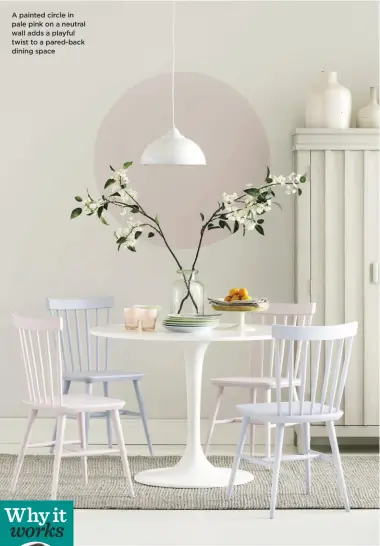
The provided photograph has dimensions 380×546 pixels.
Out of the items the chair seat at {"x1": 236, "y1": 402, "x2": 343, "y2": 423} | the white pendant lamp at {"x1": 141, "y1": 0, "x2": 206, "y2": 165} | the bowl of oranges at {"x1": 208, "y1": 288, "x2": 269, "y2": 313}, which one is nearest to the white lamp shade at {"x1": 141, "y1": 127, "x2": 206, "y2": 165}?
the white pendant lamp at {"x1": 141, "y1": 0, "x2": 206, "y2": 165}

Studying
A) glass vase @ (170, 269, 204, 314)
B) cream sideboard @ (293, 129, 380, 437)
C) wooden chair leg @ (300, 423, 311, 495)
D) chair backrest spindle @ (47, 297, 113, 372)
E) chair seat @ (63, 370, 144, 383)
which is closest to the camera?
wooden chair leg @ (300, 423, 311, 495)

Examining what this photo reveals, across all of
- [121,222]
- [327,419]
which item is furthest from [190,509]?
[121,222]

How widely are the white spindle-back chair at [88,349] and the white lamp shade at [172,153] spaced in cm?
107

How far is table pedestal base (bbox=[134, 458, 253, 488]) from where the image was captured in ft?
14.8

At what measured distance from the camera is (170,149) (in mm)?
4586

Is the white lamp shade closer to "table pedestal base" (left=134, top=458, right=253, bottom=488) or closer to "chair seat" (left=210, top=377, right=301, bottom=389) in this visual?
"chair seat" (left=210, top=377, right=301, bottom=389)

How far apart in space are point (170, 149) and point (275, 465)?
1.52 m

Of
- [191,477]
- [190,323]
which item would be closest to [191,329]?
[190,323]

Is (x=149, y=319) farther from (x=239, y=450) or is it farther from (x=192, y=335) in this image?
(x=239, y=450)

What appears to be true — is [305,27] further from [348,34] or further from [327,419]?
[327,419]

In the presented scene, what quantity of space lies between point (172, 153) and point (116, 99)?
126 cm

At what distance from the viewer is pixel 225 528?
3.87 meters

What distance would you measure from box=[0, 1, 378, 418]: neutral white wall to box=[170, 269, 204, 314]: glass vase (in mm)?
1036

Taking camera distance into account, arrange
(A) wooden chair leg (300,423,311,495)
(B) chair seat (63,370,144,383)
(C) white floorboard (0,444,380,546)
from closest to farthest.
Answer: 1. (C) white floorboard (0,444,380,546)
2. (A) wooden chair leg (300,423,311,495)
3. (B) chair seat (63,370,144,383)
